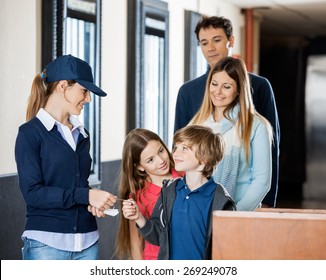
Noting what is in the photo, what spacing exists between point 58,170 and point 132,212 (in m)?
0.26

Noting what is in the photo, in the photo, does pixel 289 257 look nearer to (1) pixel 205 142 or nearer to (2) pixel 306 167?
(1) pixel 205 142

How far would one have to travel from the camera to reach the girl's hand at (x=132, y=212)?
2115mm

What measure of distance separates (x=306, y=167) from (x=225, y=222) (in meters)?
8.64

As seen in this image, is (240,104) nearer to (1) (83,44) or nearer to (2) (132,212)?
(2) (132,212)

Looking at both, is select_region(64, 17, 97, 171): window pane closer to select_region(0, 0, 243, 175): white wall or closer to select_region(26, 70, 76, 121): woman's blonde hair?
select_region(0, 0, 243, 175): white wall

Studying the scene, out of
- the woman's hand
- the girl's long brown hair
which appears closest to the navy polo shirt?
the woman's hand

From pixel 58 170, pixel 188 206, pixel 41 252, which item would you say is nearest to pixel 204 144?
pixel 188 206

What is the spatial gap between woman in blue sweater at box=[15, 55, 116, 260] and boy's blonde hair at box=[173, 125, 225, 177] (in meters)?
0.28

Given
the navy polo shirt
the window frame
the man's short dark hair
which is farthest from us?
the window frame

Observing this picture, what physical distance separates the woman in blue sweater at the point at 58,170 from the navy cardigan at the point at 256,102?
78 centimetres

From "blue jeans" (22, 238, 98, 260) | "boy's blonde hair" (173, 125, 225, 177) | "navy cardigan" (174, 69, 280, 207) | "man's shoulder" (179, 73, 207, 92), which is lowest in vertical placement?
"blue jeans" (22, 238, 98, 260)

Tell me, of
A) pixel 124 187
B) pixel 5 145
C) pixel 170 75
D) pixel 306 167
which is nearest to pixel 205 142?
pixel 124 187

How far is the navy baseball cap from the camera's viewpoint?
2246 mm

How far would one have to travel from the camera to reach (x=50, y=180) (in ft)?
7.18
